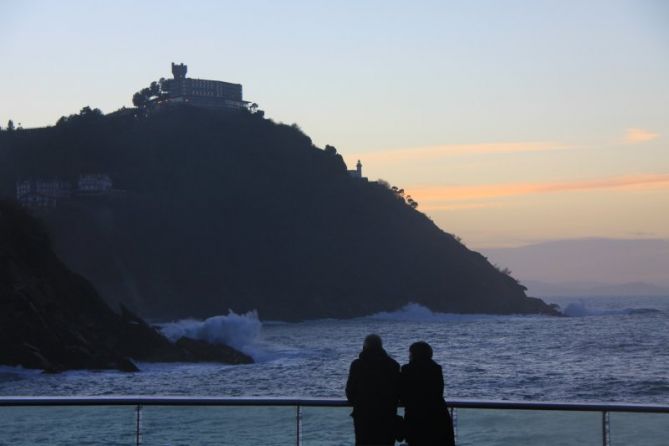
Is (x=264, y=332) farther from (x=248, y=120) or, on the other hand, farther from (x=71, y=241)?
(x=248, y=120)

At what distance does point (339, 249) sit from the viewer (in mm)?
156375

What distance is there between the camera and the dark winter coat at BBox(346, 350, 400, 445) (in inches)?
277

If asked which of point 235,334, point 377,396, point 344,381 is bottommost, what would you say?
point 344,381

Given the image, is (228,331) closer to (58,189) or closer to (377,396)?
(377,396)

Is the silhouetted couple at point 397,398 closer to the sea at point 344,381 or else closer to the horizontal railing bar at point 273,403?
the horizontal railing bar at point 273,403

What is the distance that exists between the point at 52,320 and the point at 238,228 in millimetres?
100646

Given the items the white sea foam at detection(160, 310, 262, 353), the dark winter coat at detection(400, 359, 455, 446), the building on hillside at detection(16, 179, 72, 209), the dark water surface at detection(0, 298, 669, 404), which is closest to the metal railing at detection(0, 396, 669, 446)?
the dark winter coat at detection(400, 359, 455, 446)

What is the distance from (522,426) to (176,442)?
253 cm

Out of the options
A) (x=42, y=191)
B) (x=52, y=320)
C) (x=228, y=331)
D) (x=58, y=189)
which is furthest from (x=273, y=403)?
(x=42, y=191)

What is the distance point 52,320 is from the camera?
5884 cm

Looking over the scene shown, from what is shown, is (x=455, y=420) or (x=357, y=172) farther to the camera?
(x=357, y=172)

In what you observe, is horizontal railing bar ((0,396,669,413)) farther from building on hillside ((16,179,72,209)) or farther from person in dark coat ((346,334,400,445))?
building on hillside ((16,179,72,209))

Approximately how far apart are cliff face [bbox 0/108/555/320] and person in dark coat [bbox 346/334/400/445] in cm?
11981

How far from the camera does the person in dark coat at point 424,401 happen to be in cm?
692
